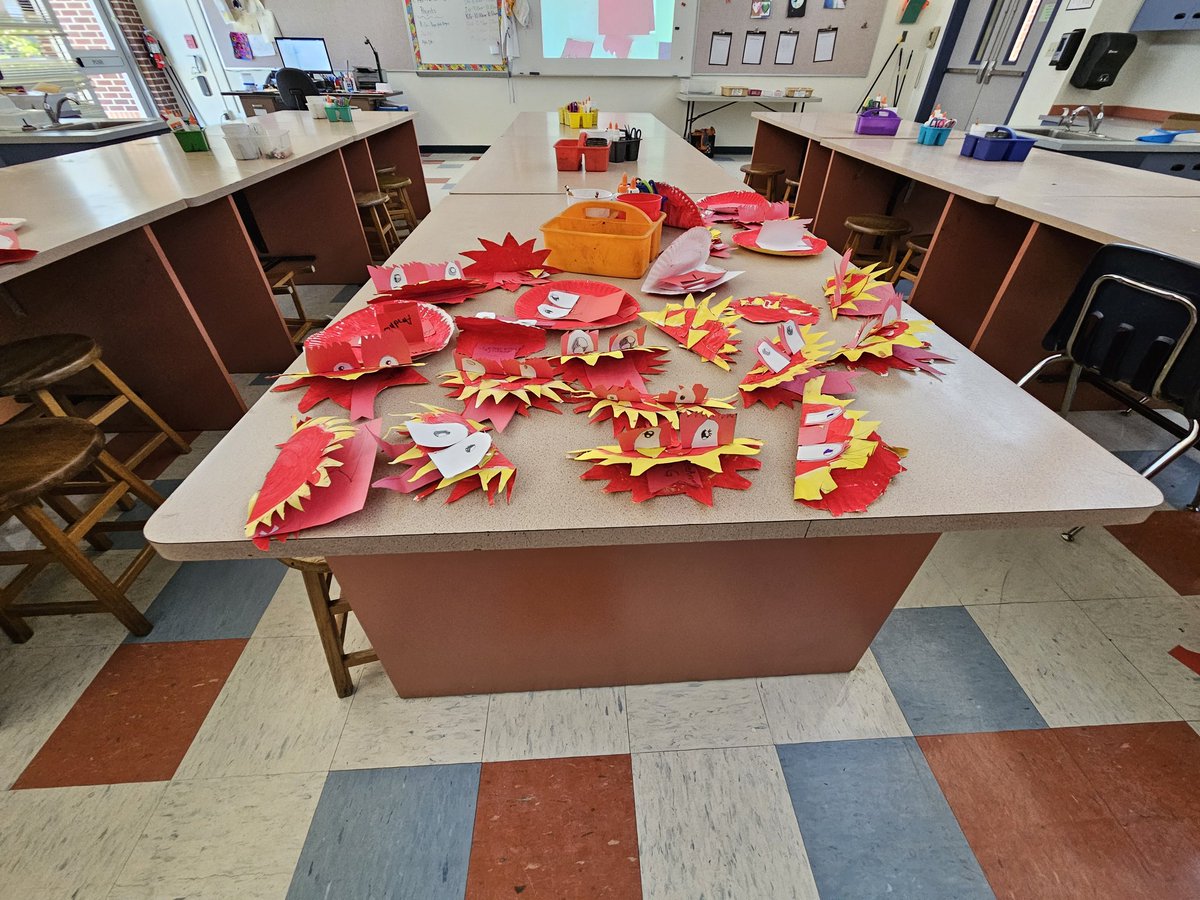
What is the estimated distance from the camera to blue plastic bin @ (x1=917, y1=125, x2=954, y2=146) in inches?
108

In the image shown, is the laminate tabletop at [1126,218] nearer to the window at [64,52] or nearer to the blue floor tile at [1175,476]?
the blue floor tile at [1175,476]

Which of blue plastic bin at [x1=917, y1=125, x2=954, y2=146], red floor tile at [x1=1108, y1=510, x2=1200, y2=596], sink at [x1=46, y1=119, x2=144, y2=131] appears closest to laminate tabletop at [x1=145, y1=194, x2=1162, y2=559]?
red floor tile at [x1=1108, y1=510, x2=1200, y2=596]

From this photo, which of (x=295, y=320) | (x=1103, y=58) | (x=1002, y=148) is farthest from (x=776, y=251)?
(x=1103, y=58)

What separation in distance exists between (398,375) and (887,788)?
50.2 inches

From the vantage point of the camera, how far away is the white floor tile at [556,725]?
1.14m

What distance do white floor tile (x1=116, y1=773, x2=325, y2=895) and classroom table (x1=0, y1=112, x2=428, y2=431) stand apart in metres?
1.20

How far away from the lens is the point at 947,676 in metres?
1.29

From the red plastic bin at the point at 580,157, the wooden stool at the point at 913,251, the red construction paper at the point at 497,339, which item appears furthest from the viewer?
the wooden stool at the point at 913,251

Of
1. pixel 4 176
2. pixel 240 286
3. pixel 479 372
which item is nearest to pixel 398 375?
pixel 479 372

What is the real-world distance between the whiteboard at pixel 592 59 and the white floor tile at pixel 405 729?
6.91 metres

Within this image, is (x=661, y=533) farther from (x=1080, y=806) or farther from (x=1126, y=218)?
(x=1126, y=218)

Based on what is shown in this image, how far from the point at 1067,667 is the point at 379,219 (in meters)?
3.90

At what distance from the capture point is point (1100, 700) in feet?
4.08

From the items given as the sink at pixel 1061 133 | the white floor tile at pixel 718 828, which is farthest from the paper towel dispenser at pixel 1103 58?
the white floor tile at pixel 718 828
